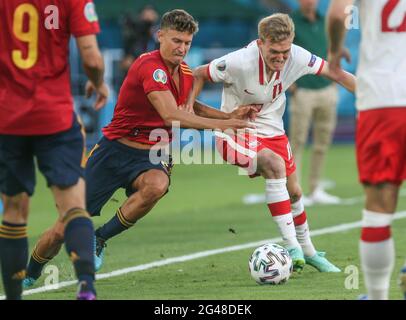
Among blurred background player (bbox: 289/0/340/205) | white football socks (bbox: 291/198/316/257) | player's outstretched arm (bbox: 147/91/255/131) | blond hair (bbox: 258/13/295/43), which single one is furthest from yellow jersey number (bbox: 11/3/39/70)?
blurred background player (bbox: 289/0/340/205)

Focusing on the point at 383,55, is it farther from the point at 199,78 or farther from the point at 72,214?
the point at 199,78

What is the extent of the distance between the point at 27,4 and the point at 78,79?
53.9 feet

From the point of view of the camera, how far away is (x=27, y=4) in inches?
264

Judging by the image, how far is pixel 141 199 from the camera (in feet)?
29.3

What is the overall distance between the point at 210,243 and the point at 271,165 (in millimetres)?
2548

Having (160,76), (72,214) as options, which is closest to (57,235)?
(160,76)

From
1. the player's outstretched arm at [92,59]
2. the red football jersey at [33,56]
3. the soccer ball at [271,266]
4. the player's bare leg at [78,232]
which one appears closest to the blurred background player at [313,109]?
the soccer ball at [271,266]

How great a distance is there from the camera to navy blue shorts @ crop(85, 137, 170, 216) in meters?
9.09

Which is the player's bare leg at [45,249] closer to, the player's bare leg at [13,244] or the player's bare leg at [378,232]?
the player's bare leg at [13,244]

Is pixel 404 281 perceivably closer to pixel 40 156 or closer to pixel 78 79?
pixel 40 156

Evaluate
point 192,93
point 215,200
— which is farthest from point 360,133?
point 215,200

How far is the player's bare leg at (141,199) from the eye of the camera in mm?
Result: 8898

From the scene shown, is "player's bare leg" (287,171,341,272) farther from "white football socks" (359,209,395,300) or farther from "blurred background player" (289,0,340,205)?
"blurred background player" (289,0,340,205)

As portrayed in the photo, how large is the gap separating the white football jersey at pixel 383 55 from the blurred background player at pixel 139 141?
2221mm
